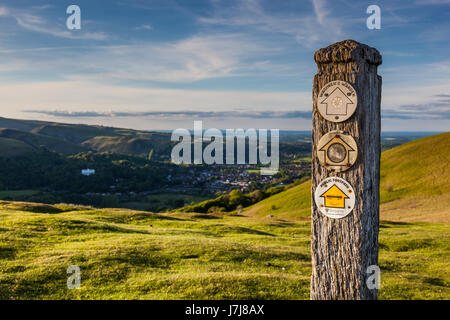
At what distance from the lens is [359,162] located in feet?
15.8

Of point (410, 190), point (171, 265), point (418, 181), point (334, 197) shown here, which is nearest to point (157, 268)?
point (171, 265)

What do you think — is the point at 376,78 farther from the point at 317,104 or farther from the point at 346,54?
the point at 317,104

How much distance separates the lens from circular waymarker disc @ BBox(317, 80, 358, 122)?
15.9ft

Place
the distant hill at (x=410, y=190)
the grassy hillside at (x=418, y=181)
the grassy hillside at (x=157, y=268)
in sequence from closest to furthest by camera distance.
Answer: the grassy hillside at (x=157, y=268) → the grassy hillside at (x=418, y=181) → the distant hill at (x=410, y=190)

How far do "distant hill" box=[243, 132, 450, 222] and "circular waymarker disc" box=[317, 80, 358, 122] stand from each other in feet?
189

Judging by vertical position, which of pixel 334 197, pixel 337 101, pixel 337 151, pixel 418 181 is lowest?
pixel 418 181

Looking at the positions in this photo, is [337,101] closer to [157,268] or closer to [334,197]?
[334,197]

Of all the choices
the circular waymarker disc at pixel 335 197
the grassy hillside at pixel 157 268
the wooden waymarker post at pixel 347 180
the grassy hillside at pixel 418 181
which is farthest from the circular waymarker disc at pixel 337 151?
the grassy hillside at pixel 418 181

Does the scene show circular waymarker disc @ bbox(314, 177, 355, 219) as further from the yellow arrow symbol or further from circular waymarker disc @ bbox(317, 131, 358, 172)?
circular waymarker disc @ bbox(317, 131, 358, 172)

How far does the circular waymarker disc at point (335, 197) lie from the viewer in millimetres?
4855

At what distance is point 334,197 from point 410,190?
80512 millimetres

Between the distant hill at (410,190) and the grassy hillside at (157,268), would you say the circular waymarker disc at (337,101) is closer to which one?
the grassy hillside at (157,268)

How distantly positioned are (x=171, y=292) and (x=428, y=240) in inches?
1067

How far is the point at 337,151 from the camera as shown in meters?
4.95
